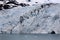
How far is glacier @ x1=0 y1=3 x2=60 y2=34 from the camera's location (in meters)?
13.5

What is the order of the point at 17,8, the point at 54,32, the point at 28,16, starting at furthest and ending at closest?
the point at 17,8 → the point at 28,16 → the point at 54,32

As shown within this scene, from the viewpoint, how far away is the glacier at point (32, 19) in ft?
44.2

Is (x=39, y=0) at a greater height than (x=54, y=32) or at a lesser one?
greater

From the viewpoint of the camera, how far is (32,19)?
557 inches

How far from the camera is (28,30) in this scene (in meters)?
13.4

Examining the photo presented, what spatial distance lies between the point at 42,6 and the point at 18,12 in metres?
1.34

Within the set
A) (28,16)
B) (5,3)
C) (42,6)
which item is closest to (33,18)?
(28,16)

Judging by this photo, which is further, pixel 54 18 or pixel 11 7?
pixel 11 7

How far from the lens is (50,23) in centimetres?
1378

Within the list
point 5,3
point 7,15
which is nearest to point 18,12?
point 7,15

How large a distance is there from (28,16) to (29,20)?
0.26m

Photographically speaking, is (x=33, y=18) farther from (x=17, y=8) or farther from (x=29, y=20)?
(x=17, y=8)

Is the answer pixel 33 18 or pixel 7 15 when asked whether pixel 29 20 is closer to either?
pixel 33 18

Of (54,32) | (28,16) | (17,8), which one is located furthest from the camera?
(17,8)
